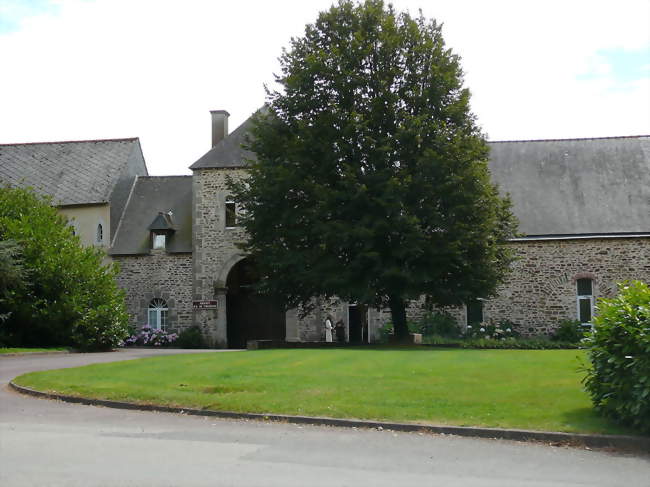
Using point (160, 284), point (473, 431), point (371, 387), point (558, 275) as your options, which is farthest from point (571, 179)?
point (473, 431)

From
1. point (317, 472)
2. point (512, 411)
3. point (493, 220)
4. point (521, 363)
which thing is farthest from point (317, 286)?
point (317, 472)

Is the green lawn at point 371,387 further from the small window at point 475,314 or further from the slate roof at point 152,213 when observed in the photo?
the slate roof at point 152,213

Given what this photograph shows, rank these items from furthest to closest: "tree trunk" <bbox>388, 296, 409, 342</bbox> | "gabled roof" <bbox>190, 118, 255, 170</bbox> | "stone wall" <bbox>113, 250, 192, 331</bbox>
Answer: "stone wall" <bbox>113, 250, 192, 331</bbox> < "gabled roof" <bbox>190, 118, 255, 170</bbox> < "tree trunk" <bbox>388, 296, 409, 342</bbox>

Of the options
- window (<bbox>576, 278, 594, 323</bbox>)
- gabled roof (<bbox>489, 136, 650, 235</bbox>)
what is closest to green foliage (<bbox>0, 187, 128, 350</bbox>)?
gabled roof (<bbox>489, 136, 650, 235</bbox>)

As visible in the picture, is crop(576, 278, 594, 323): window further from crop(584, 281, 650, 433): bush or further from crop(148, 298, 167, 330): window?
crop(584, 281, 650, 433): bush

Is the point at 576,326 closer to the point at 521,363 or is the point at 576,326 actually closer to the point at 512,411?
the point at 521,363

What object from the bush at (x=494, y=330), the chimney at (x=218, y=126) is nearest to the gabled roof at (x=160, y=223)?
the chimney at (x=218, y=126)

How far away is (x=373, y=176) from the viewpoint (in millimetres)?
23234

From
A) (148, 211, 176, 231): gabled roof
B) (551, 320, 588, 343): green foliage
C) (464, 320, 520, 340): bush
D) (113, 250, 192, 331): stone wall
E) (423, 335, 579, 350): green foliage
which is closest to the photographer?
(423, 335, 579, 350): green foliage

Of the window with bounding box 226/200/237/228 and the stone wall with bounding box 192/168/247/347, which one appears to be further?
the window with bounding box 226/200/237/228

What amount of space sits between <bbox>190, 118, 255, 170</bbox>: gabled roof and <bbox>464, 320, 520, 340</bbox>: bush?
1202 centimetres

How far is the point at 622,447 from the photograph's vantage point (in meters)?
9.00

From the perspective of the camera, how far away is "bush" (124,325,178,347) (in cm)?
3316

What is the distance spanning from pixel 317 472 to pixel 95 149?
33318 mm
